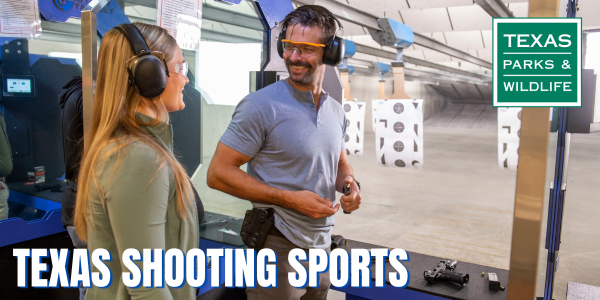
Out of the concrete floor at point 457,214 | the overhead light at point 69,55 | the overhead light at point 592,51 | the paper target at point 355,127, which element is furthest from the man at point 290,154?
the paper target at point 355,127

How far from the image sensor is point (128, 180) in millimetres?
799

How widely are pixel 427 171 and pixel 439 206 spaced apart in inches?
107

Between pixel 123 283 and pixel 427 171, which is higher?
pixel 123 283

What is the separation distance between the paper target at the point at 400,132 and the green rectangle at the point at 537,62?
11.5 feet

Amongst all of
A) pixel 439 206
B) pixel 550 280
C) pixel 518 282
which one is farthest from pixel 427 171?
pixel 518 282

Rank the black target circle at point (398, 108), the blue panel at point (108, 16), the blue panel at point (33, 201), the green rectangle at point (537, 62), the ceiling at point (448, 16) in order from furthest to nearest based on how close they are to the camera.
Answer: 1. the ceiling at point (448, 16)
2. the black target circle at point (398, 108)
3. the blue panel at point (33, 201)
4. the blue panel at point (108, 16)
5. the green rectangle at point (537, 62)

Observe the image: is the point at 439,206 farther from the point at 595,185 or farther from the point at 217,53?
the point at 217,53

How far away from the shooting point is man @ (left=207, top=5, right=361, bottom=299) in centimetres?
136

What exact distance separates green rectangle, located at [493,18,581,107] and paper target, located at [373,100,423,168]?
3495mm

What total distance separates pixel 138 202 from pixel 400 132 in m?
3.88

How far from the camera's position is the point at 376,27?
4.67 meters

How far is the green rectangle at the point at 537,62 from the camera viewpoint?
79 cm

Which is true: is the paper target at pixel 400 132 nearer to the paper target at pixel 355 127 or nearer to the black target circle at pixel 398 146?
the black target circle at pixel 398 146

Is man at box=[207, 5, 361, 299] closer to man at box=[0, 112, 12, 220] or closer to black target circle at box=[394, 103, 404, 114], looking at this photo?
man at box=[0, 112, 12, 220]
